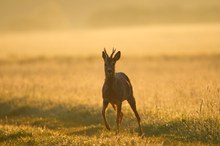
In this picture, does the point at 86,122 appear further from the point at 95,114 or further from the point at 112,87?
the point at 112,87

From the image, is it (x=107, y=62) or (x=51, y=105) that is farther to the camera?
(x=51, y=105)

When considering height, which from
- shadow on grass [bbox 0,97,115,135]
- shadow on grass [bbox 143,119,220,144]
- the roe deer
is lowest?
shadow on grass [bbox 143,119,220,144]

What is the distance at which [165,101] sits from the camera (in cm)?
1986

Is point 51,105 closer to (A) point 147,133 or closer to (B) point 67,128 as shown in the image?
(B) point 67,128

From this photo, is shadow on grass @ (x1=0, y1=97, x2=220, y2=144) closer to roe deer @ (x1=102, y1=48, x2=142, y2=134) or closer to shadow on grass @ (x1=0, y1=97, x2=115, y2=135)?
shadow on grass @ (x1=0, y1=97, x2=115, y2=135)

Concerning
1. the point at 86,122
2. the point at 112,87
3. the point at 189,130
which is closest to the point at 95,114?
the point at 86,122

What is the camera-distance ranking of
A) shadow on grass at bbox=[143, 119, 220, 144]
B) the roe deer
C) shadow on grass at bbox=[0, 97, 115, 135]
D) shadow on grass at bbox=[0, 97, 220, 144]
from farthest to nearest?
shadow on grass at bbox=[0, 97, 115, 135]
shadow on grass at bbox=[0, 97, 220, 144]
the roe deer
shadow on grass at bbox=[143, 119, 220, 144]

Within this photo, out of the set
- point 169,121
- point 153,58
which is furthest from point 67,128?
point 153,58

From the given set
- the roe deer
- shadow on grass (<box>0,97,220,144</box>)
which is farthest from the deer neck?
shadow on grass (<box>0,97,220,144</box>)

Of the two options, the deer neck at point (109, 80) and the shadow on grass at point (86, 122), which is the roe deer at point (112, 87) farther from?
the shadow on grass at point (86, 122)

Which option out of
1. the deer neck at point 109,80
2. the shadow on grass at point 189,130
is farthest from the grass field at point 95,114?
the deer neck at point 109,80

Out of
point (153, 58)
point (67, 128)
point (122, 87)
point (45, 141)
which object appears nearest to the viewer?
point (45, 141)

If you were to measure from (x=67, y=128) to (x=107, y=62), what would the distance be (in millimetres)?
4155

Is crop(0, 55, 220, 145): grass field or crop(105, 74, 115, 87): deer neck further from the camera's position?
crop(105, 74, 115, 87): deer neck
